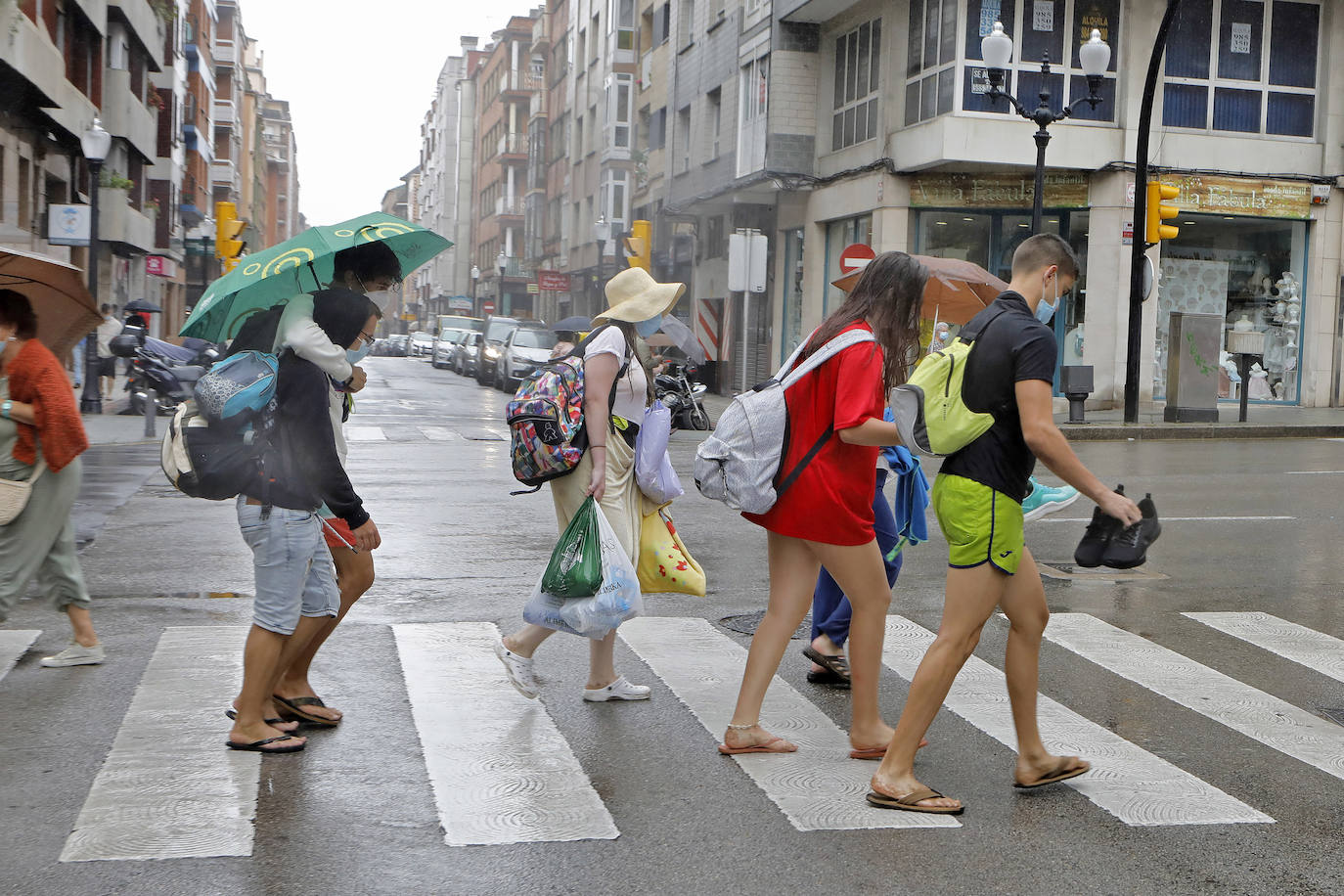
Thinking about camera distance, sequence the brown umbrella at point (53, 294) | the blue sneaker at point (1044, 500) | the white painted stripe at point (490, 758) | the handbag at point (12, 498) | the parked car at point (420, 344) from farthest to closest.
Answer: the parked car at point (420, 344)
the brown umbrella at point (53, 294)
the handbag at point (12, 498)
the blue sneaker at point (1044, 500)
the white painted stripe at point (490, 758)

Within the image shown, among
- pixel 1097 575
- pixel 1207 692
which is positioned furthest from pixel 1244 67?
pixel 1207 692

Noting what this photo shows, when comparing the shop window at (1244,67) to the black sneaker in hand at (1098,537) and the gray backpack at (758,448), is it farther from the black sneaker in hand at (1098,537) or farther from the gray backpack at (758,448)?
the black sneaker in hand at (1098,537)

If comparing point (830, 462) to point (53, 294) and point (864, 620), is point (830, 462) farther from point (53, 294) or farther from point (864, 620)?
point (53, 294)

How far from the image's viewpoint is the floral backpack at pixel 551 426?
557cm

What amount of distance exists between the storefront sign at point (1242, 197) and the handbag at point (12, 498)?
2305cm

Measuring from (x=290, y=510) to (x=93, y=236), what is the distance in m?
18.7

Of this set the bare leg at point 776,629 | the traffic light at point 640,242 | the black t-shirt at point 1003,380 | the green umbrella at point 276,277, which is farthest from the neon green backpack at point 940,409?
the traffic light at point 640,242

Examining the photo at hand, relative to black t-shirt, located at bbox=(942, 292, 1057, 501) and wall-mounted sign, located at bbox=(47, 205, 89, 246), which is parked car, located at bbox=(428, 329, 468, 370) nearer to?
wall-mounted sign, located at bbox=(47, 205, 89, 246)

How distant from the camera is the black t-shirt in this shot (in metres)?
4.47

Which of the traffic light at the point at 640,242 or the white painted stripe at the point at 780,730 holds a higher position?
the traffic light at the point at 640,242

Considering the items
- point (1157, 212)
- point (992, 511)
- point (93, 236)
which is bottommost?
point (992, 511)

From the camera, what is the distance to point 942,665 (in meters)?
4.57

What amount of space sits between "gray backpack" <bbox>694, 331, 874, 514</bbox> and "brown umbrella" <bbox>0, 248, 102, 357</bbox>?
311 cm

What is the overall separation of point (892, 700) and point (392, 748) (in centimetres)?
211
